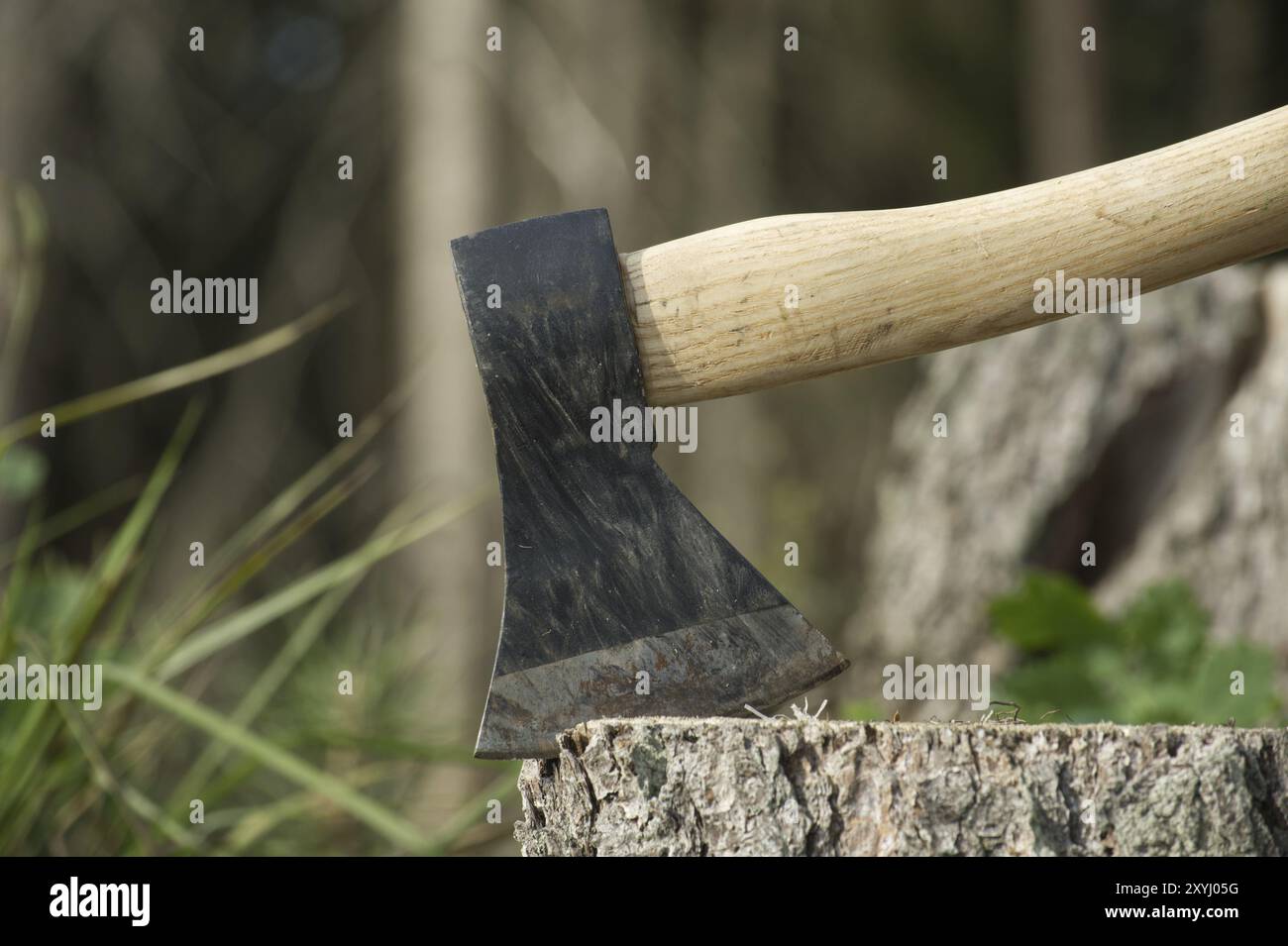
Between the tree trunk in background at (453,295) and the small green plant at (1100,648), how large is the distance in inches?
87.3

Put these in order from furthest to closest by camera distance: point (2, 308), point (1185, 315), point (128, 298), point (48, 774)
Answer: point (128, 298) < point (2, 308) < point (1185, 315) < point (48, 774)

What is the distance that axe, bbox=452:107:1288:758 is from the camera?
1.18m

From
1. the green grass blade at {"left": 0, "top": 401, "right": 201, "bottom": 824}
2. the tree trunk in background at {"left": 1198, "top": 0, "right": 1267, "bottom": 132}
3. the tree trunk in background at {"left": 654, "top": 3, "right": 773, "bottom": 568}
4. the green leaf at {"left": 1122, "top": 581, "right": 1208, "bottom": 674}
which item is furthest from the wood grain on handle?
the tree trunk in background at {"left": 1198, "top": 0, "right": 1267, "bottom": 132}

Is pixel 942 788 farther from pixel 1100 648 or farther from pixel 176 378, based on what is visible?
pixel 1100 648

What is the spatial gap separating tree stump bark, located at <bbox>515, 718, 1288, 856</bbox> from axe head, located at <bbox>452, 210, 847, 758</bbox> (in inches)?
3.1

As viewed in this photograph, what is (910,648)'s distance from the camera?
9.09ft

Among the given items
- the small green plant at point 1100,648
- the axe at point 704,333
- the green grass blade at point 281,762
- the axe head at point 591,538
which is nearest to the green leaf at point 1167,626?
the small green plant at point 1100,648

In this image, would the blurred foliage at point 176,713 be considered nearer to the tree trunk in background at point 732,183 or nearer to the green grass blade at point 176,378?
the green grass blade at point 176,378

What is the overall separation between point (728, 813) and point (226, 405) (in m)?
4.80

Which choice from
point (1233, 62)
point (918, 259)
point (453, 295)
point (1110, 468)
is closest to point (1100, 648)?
point (1110, 468)

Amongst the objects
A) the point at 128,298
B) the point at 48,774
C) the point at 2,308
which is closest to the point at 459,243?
the point at 48,774

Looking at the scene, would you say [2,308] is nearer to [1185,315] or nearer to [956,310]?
[956,310]

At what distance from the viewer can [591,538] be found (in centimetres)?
121

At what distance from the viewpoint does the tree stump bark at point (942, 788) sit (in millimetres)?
1064
